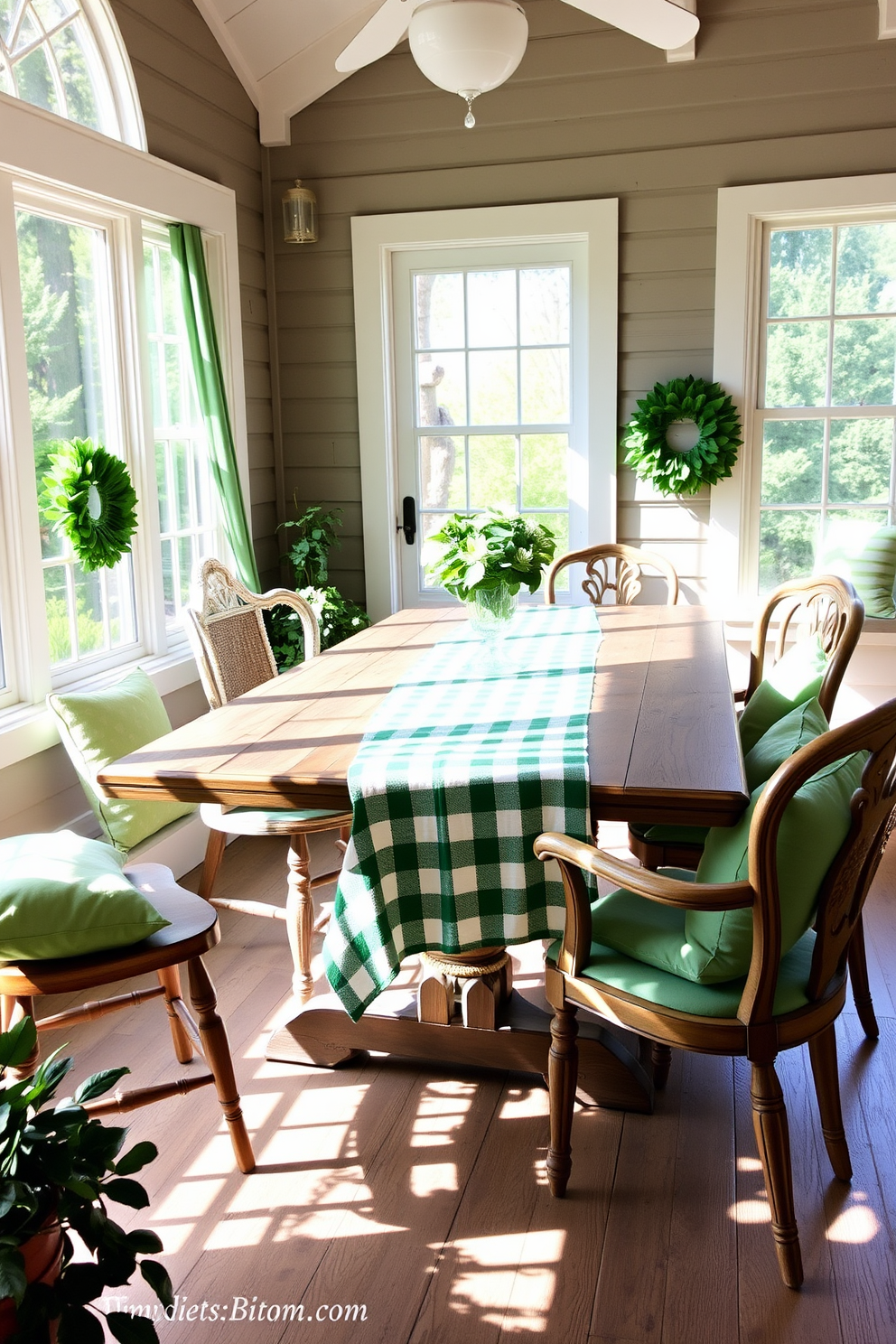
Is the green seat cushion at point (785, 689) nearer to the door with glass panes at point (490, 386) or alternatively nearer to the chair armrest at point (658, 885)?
the chair armrest at point (658, 885)

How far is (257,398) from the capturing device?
15.6 ft

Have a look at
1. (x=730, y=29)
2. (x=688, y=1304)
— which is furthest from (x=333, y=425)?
(x=688, y=1304)

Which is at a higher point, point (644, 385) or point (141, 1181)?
point (644, 385)

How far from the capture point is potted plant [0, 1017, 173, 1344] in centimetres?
135

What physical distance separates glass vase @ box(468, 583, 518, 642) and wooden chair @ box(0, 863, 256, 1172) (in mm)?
992

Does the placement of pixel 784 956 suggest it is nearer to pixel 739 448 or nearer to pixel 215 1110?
pixel 215 1110

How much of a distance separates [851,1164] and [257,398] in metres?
3.66

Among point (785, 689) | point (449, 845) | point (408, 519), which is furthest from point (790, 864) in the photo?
point (408, 519)

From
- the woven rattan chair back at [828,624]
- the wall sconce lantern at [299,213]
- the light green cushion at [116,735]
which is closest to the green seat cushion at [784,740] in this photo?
the woven rattan chair back at [828,624]

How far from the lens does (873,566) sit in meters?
4.30

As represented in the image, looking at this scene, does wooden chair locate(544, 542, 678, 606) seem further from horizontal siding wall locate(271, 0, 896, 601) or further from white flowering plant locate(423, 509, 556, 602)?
white flowering plant locate(423, 509, 556, 602)

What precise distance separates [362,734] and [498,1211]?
95 centimetres

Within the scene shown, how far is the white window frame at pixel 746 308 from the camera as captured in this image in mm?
4129

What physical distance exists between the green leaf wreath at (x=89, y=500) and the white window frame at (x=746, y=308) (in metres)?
2.31
